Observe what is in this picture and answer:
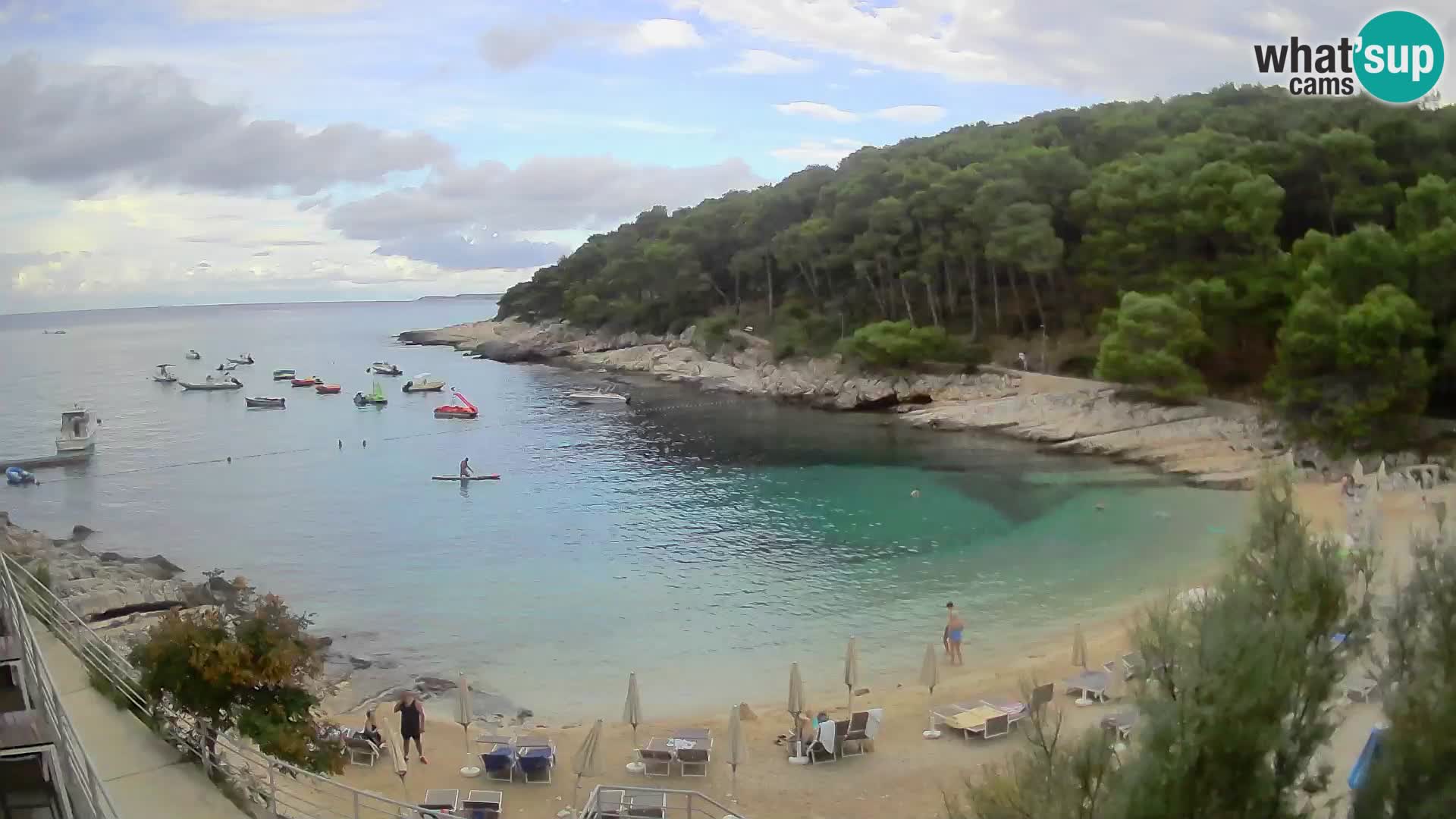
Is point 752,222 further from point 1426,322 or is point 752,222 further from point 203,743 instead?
point 203,743

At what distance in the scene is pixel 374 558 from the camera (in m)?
28.5

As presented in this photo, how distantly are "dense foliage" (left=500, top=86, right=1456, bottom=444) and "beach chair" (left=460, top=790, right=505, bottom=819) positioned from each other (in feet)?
98.7

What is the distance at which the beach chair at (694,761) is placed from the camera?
13.3 metres

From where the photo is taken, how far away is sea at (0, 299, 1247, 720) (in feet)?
66.4

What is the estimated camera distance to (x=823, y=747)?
13.6 m

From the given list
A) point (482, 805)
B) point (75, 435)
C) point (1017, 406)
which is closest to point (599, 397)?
point (1017, 406)

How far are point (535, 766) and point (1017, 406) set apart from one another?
36.2 m

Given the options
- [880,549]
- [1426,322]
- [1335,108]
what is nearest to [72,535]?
[880,549]

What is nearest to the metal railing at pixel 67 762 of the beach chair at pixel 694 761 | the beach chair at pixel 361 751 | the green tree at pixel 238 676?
the green tree at pixel 238 676

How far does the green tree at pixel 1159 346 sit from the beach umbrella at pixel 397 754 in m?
32.5

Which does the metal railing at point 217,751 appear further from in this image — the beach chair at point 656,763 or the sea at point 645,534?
the sea at point 645,534

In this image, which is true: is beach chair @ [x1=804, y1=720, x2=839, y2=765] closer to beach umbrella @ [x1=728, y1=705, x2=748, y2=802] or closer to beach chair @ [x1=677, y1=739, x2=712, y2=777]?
beach umbrella @ [x1=728, y1=705, x2=748, y2=802]

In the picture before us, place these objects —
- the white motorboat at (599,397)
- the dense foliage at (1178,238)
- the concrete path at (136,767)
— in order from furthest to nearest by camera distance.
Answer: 1. the white motorboat at (599,397)
2. the dense foliage at (1178,238)
3. the concrete path at (136,767)

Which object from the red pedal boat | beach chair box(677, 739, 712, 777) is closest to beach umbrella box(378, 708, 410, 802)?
beach chair box(677, 739, 712, 777)
